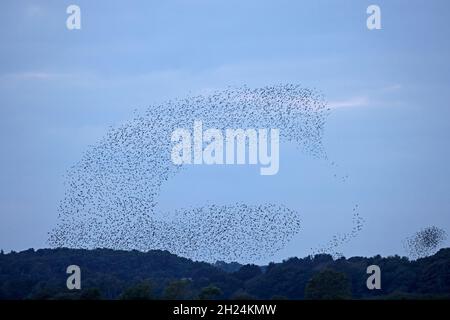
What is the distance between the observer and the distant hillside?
106 feet

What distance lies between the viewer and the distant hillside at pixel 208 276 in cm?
3219

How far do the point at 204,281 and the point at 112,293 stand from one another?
3937 mm

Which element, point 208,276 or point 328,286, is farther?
point 208,276

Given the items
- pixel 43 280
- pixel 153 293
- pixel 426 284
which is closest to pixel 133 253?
pixel 43 280

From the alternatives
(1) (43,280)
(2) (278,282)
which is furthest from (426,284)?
(1) (43,280)

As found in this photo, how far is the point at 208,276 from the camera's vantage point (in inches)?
1460
